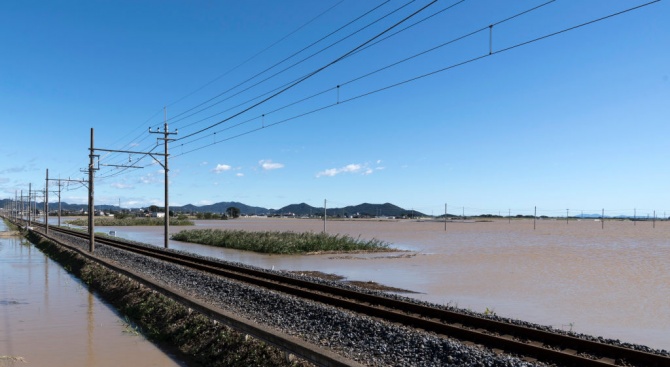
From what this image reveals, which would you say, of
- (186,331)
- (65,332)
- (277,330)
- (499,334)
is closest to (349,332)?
(277,330)

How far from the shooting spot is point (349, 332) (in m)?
11.4

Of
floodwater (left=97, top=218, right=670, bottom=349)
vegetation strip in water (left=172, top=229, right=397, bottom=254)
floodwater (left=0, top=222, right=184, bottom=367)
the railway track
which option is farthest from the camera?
vegetation strip in water (left=172, top=229, right=397, bottom=254)

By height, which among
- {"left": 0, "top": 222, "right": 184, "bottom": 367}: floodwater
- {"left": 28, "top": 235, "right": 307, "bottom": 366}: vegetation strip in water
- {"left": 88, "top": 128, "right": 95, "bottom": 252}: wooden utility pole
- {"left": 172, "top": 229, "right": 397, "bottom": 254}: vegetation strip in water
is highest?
{"left": 88, "top": 128, "right": 95, "bottom": 252}: wooden utility pole

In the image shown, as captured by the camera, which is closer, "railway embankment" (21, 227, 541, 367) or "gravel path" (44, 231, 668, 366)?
"gravel path" (44, 231, 668, 366)

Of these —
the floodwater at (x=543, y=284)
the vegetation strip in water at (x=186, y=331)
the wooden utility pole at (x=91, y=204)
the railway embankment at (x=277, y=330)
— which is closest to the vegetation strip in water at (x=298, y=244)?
the floodwater at (x=543, y=284)

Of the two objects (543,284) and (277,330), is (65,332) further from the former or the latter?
(543,284)

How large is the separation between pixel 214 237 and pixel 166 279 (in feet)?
120

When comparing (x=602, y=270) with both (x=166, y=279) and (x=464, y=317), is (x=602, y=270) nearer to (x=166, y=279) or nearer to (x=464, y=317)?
(x=464, y=317)

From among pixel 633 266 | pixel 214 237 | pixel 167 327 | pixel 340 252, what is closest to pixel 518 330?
pixel 167 327

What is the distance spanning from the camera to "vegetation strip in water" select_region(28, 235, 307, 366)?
1004 centimetres

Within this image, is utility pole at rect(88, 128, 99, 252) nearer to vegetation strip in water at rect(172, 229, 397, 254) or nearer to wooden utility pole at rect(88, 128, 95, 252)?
wooden utility pole at rect(88, 128, 95, 252)

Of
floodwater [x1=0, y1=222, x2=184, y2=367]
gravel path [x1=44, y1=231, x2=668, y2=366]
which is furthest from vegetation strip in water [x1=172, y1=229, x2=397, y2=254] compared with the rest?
gravel path [x1=44, y1=231, x2=668, y2=366]

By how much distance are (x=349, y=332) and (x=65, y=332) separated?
7502 millimetres

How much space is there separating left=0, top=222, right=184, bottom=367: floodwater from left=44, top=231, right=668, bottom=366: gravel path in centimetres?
259
